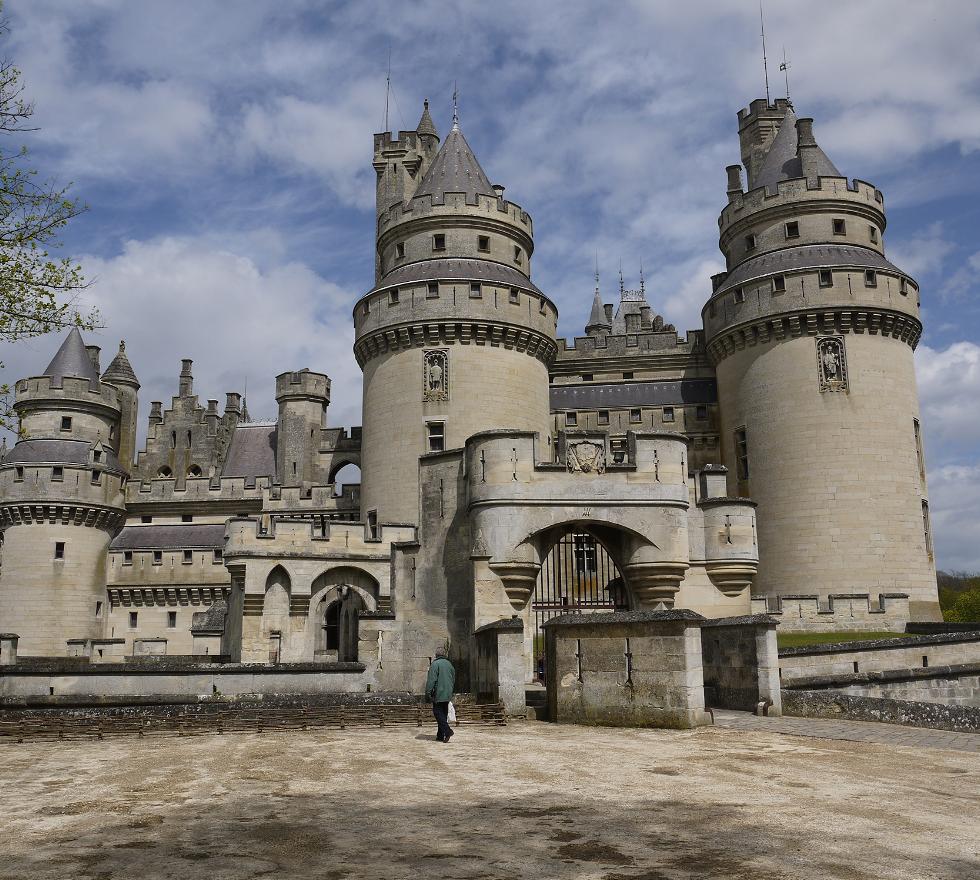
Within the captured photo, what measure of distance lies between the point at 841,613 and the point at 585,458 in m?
12.5

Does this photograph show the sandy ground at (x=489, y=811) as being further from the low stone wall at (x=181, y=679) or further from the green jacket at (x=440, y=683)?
the low stone wall at (x=181, y=679)

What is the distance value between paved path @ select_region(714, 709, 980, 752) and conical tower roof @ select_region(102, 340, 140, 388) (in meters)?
47.4

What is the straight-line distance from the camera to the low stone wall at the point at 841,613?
2688 cm

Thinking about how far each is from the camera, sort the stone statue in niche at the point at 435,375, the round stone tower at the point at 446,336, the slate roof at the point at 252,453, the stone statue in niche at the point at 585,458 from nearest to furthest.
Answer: the stone statue in niche at the point at 585,458 → the round stone tower at the point at 446,336 → the stone statue in niche at the point at 435,375 → the slate roof at the point at 252,453

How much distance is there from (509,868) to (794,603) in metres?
23.1

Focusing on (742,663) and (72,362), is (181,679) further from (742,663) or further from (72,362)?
(72,362)

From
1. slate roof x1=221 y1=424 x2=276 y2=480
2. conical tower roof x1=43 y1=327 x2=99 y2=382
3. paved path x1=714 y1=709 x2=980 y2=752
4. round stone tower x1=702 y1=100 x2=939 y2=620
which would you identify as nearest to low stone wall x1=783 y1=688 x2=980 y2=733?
paved path x1=714 y1=709 x2=980 y2=752

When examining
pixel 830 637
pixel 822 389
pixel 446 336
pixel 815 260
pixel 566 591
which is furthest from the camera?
pixel 815 260

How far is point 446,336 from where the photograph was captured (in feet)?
112

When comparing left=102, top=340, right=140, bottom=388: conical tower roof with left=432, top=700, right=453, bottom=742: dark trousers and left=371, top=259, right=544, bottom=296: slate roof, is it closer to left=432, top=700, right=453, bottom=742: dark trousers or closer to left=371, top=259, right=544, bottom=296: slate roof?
left=371, top=259, right=544, bottom=296: slate roof

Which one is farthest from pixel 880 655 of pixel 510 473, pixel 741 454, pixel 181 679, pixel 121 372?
pixel 121 372

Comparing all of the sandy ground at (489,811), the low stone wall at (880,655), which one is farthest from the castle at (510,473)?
the sandy ground at (489,811)

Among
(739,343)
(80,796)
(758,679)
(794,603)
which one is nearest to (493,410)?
(739,343)

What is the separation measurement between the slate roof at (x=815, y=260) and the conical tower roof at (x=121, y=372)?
1427 inches
